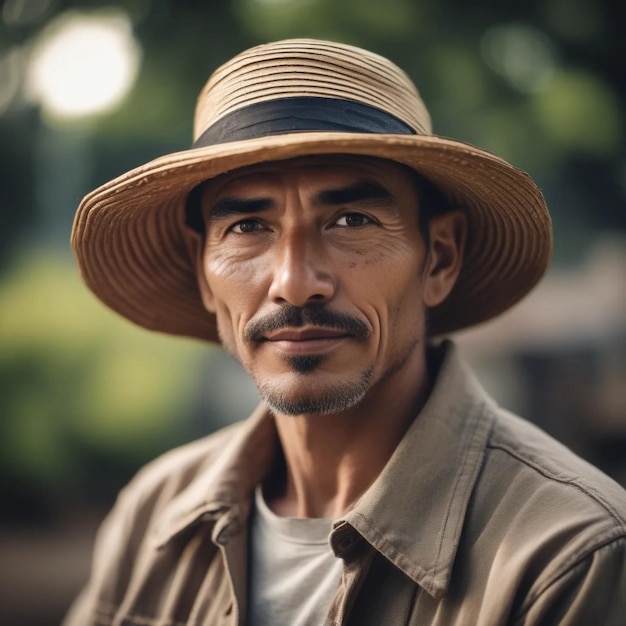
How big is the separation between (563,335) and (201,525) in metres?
4.95

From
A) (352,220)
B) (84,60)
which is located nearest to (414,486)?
(352,220)

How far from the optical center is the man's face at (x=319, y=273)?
6.25 feet

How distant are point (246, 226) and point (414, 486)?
2.64 feet

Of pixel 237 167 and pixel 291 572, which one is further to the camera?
pixel 291 572

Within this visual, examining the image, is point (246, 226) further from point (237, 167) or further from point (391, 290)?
point (391, 290)

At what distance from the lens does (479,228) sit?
7.25 feet

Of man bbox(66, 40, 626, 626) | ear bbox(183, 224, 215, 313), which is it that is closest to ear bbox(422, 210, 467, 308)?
man bbox(66, 40, 626, 626)

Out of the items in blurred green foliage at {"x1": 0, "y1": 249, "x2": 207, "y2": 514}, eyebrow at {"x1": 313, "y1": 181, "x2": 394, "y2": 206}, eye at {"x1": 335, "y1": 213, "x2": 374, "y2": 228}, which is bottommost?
blurred green foliage at {"x1": 0, "y1": 249, "x2": 207, "y2": 514}

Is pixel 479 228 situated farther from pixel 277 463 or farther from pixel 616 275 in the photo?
pixel 616 275

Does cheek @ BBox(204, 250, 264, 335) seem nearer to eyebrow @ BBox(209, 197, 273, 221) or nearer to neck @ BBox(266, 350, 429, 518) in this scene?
eyebrow @ BBox(209, 197, 273, 221)

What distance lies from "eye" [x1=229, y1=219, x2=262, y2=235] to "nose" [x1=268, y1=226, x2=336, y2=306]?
4.4 inches

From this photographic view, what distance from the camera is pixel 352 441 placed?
7.04 ft

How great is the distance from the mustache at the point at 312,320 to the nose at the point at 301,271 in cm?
2

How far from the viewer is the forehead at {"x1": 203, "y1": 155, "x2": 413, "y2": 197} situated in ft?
6.29
